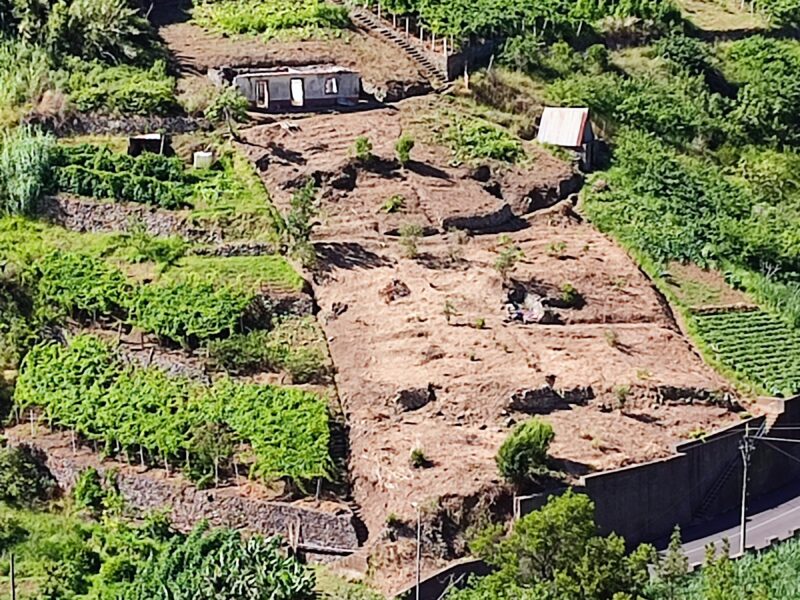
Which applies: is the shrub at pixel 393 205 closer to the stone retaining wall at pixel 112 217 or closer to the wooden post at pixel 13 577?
the stone retaining wall at pixel 112 217

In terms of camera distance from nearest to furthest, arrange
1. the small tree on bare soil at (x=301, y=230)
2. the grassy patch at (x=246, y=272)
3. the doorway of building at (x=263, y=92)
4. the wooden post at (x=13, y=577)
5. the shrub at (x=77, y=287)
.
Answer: the wooden post at (x=13, y=577), the shrub at (x=77, y=287), the grassy patch at (x=246, y=272), the small tree on bare soil at (x=301, y=230), the doorway of building at (x=263, y=92)

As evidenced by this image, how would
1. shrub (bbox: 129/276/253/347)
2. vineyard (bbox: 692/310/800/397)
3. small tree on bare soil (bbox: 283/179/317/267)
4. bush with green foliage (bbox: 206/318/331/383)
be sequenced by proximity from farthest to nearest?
small tree on bare soil (bbox: 283/179/317/267)
vineyard (bbox: 692/310/800/397)
shrub (bbox: 129/276/253/347)
bush with green foliage (bbox: 206/318/331/383)

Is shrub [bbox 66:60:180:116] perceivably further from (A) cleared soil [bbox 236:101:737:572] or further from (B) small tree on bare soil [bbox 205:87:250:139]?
(A) cleared soil [bbox 236:101:737:572]

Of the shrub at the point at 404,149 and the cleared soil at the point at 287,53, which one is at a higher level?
the cleared soil at the point at 287,53

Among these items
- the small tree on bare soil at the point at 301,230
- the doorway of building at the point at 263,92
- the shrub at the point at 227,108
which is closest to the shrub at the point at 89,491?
the small tree on bare soil at the point at 301,230

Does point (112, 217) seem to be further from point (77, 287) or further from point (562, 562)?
point (562, 562)

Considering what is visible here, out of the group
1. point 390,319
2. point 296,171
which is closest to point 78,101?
point 296,171

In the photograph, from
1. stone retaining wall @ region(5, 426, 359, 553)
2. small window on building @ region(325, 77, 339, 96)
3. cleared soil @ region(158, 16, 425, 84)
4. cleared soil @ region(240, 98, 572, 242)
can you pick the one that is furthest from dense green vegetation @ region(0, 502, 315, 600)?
cleared soil @ region(158, 16, 425, 84)
